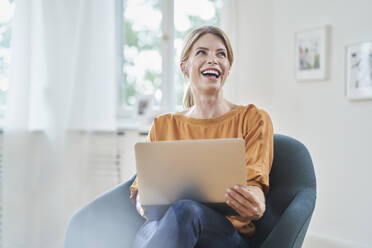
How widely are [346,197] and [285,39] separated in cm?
127

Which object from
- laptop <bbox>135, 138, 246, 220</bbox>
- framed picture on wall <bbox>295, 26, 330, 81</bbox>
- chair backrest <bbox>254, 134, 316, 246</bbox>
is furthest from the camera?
framed picture on wall <bbox>295, 26, 330, 81</bbox>

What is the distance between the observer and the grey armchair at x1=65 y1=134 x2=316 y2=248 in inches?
44.9

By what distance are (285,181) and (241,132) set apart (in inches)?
9.6

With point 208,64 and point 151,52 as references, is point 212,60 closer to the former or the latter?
point 208,64

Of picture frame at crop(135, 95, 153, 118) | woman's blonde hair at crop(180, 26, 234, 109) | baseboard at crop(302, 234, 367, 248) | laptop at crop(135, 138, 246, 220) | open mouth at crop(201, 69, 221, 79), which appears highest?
woman's blonde hair at crop(180, 26, 234, 109)

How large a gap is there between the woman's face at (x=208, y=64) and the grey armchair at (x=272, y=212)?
0.34 metres

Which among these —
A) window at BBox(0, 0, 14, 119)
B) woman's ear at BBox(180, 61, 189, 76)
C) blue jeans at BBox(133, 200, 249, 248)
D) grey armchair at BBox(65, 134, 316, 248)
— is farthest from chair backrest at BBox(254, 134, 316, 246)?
window at BBox(0, 0, 14, 119)

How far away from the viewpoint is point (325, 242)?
269 centimetres

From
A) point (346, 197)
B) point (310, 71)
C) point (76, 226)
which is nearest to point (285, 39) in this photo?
point (310, 71)

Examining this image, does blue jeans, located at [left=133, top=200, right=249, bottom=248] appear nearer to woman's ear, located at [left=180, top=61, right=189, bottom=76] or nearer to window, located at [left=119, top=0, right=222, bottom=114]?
woman's ear, located at [left=180, top=61, right=189, bottom=76]

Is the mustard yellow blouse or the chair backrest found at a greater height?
the mustard yellow blouse

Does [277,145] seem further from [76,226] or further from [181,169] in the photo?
[76,226]

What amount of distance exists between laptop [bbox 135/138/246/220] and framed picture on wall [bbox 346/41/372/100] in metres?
1.79

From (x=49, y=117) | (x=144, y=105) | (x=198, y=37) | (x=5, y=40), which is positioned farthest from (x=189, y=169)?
(x=144, y=105)
